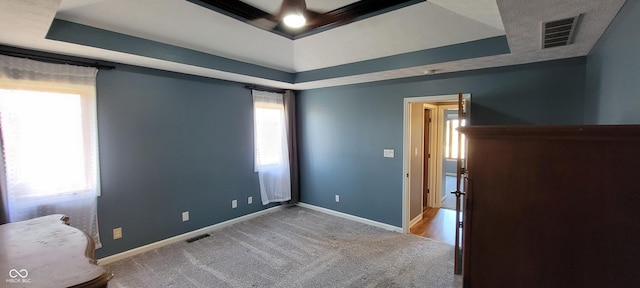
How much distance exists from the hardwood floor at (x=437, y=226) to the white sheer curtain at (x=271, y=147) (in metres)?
2.26

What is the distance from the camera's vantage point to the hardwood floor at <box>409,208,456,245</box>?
3.74 m

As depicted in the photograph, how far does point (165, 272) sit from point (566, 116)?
14.5ft

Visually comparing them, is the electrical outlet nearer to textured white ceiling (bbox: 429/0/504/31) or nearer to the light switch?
the light switch

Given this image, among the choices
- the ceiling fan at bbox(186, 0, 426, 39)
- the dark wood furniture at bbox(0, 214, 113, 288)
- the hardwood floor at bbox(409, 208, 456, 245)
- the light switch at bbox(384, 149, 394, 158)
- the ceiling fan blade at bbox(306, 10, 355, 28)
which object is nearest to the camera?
the dark wood furniture at bbox(0, 214, 113, 288)

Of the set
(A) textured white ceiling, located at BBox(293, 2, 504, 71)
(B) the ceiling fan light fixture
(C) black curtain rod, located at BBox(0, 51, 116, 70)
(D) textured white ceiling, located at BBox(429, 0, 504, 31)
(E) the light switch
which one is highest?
(A) textured white ceiling, located at BBox(293, 2, 504, 71)

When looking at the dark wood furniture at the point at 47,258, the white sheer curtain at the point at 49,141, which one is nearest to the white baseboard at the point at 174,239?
the white sheer curtain at the point at 49,141

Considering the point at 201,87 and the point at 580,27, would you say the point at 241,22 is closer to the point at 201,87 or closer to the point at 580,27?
the point at 201,87

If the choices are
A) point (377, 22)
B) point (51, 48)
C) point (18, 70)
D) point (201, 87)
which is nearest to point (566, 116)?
point (377, 22)

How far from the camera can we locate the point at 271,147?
182 inches

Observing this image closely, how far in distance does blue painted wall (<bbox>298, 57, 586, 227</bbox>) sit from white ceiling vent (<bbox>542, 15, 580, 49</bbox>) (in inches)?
28.9

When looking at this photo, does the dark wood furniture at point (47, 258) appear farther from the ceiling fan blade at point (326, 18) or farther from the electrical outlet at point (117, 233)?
the ceiling fan blade at point (326, 18)

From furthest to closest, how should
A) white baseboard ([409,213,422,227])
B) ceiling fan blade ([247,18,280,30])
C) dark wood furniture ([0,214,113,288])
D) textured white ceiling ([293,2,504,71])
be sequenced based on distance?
white baseboard ([409,213,422,227]), ceiling fan blade ([247,18,280,30]), textured white ceiling ([293,2,504,71]), dark wood furniture ([0,214,113,288])

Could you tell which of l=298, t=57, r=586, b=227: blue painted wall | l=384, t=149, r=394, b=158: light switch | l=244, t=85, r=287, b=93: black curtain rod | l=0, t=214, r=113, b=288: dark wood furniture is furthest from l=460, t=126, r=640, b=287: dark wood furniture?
l=244, t=85, r=287, b=93: black curtain rod

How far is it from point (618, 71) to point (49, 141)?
15.0 feet
